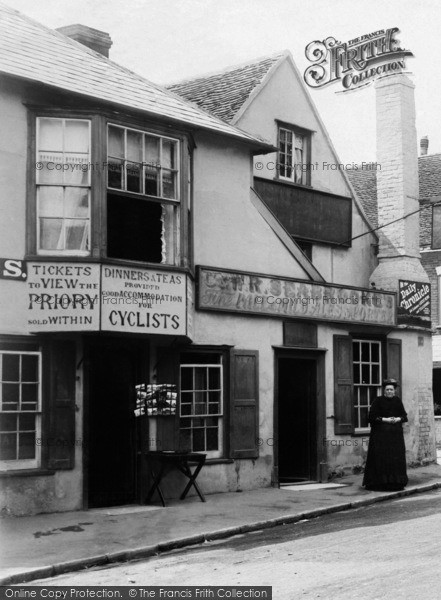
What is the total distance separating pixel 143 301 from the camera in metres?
13.8

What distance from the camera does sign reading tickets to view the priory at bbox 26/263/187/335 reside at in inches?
515

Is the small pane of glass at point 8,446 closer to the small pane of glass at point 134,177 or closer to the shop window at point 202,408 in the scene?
the shop window at point 202,408

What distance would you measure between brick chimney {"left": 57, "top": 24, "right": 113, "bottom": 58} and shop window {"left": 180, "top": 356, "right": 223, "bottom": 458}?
6729 mm

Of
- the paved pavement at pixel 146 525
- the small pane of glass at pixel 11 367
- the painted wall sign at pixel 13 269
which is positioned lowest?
the paved pavement at pixel 146 525

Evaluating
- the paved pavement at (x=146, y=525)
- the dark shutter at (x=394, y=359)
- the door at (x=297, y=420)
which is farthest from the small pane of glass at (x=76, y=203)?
the dark shutter at (x=394, y=359)

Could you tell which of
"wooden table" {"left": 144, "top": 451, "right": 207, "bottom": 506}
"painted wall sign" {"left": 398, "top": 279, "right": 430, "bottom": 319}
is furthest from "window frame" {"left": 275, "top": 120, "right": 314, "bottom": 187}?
"wooden table" {"left": 144, "top": 451, "right": 207, "bottom": 506}

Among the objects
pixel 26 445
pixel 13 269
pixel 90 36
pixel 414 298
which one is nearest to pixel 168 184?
pixel 13 269

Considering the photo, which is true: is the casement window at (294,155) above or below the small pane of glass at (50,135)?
above

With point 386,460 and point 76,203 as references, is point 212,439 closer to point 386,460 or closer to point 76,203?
point 386,460

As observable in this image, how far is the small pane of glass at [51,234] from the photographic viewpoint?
13.3 meters

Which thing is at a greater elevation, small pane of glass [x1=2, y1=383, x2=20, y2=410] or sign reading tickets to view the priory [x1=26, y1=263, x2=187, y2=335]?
sign reading tickets to view the priory [x1=26, y1=263, x2=187, y2=335]

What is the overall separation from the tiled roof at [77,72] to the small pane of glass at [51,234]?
1.80 metres

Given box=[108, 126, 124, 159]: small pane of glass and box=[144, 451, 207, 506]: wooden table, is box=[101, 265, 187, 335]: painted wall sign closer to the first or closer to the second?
box=[108, 126, 124, 159]: small pane of glass

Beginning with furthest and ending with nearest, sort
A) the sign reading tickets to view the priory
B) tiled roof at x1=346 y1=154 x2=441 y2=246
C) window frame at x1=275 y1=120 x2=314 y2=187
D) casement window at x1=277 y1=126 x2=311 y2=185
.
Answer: tiled roof at x1=346 y1=154 x2=441 y2=246
casement window at x1=277 y1=126 x2=311 y2=185
window frame at x1=275 y1=120 x2=314 y2=187
the sign reading tickets to view the priory
